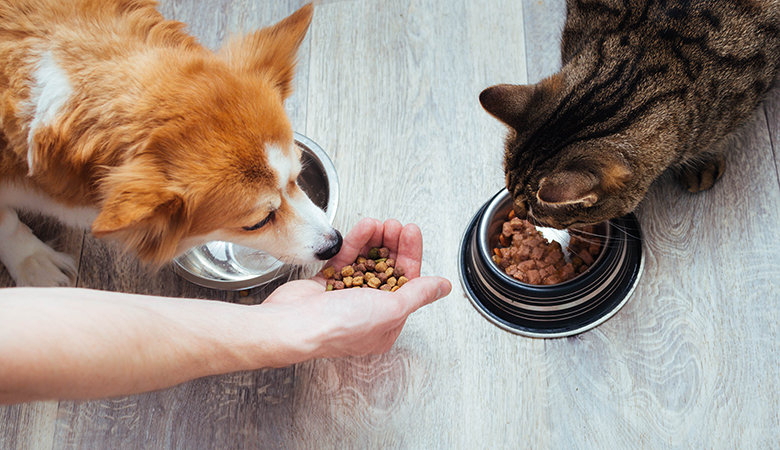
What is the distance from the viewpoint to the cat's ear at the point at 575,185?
114 cm

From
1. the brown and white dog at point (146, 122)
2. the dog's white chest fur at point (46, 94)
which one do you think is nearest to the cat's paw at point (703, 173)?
the brown and white dog at point (146, 122)

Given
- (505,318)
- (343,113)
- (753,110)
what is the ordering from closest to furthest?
(753,110) → (505,318) → (343,113)

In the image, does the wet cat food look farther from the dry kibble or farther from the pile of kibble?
the dry kibble

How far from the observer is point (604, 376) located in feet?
5.21

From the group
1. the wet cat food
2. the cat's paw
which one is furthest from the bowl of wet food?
the cat's paw

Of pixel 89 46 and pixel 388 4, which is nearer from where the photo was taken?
pixel 89 46

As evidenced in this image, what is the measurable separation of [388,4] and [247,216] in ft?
3.96

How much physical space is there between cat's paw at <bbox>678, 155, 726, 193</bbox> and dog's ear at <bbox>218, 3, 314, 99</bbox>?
4.17ft

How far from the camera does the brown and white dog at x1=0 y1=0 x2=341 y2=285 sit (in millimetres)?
1071

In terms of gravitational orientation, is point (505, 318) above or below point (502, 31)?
below

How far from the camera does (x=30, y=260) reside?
66.8 inches

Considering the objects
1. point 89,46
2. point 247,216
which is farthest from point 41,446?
point 89,46

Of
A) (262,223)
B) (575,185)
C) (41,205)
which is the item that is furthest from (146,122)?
(575,185)

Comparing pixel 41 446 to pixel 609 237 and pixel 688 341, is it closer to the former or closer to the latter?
pixel 609 237
